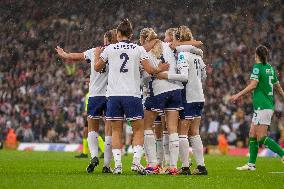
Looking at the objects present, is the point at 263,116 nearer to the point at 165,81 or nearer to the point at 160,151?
the point at 160,151

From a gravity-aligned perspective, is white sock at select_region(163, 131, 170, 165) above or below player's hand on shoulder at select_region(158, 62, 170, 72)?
below

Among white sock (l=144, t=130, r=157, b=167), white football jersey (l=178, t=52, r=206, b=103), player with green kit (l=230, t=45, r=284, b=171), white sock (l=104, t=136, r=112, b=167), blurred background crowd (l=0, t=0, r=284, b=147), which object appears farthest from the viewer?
blurred background crowd (l=0, t=0, r=284, b=147)

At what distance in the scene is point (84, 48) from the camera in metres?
31.0

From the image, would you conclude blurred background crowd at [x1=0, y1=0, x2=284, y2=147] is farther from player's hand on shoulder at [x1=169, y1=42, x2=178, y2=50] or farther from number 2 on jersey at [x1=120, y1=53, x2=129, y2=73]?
number 2 on jersey at [x1=120, y1=53, x2=129, y2=73]

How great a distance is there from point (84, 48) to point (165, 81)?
18341 millimetres

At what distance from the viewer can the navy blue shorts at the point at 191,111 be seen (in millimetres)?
13109

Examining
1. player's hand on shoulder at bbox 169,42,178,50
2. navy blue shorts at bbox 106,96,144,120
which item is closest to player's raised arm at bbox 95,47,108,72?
navy blue shorts at bbox 106,96,144,120

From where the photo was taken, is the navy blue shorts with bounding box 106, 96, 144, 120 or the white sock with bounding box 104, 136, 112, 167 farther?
the white sock with bounding box 104, 136, 112, 167

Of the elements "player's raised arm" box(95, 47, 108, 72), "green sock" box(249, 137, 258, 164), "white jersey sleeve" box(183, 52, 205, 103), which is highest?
"player's raised arm" box(95, 47, 108, 72)

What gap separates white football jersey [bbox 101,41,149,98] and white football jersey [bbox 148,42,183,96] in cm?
52

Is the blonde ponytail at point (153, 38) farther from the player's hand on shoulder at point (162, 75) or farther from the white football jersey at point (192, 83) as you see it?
the white football jersey at point (192, 83)

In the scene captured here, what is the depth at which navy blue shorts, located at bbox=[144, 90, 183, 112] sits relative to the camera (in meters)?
12.8

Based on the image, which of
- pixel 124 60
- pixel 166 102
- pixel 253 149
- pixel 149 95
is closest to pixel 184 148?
pixel 166 102

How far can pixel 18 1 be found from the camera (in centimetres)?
3184
